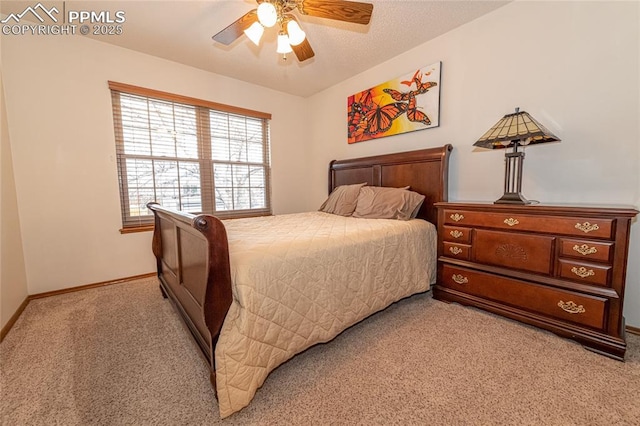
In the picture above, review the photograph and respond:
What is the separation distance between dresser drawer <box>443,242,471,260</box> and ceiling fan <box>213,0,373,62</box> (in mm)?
1849

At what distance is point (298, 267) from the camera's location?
1.39 m

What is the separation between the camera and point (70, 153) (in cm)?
247

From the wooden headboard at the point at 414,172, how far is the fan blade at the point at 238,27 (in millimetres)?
1913

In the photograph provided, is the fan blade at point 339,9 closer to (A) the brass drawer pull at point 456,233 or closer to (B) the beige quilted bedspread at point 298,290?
(B) the beige quilted bedspread at point 298,290

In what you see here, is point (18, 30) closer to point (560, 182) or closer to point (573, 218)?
point (573, 218)

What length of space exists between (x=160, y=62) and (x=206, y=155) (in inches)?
43.9

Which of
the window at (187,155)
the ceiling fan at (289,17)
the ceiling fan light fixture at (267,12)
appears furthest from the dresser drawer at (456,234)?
the window at (187,155)

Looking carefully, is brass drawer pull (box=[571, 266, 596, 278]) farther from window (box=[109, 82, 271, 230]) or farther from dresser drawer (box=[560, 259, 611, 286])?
window (box=[109, 82, 271, 230])

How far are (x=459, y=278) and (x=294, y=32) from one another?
228 centimetres

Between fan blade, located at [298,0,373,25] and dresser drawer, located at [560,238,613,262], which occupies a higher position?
fan blade, located at [298,0,373,25]

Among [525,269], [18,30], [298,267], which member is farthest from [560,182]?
[18,30]

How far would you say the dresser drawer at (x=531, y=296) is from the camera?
1.54 metres

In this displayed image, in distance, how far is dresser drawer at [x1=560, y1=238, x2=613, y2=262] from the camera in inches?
58.3

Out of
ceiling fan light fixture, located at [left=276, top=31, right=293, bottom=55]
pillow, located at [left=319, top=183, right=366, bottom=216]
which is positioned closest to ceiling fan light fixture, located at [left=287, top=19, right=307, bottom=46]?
ceiling fan light fixture, located at [left=276, top=31, right=293, bottom=55]
